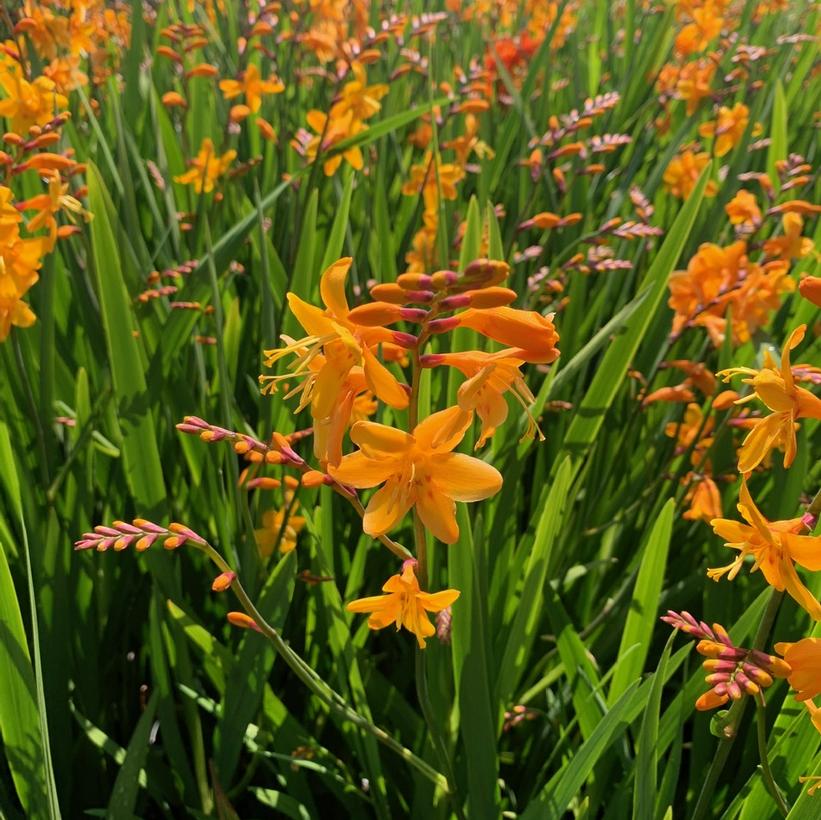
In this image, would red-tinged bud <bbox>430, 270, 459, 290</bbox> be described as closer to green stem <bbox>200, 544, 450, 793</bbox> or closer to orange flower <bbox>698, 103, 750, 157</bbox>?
green stem <bbox>200, 544, 450, 793</bbox>

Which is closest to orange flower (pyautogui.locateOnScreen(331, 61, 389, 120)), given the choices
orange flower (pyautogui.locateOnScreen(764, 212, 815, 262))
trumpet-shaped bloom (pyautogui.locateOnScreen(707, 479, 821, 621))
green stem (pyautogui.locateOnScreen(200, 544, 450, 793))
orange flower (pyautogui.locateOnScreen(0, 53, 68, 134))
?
orange flower (pyautogui.locateOnScreen(0, 53, 68, 134))

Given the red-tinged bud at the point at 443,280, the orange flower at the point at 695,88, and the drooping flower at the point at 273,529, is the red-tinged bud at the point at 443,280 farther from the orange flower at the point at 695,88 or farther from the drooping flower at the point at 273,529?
the orange flower at the point at 695,88

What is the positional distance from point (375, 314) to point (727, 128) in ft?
6.91

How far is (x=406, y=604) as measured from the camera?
0.75 meters

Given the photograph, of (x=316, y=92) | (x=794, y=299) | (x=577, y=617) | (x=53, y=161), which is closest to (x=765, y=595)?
(x=577, y=617)

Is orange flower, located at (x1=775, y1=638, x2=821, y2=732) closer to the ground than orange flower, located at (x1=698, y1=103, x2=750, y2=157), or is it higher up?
closer to the ground

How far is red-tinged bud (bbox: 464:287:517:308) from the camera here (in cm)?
68

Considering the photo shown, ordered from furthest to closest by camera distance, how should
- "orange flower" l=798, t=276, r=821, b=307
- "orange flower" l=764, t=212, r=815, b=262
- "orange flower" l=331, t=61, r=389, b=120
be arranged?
"orange flower" l=331, t=61, r=389, b=120, "orange flower" l=764, t=212, r=815, b=262, "orange flower" l=798, t=276, r=821, b=307

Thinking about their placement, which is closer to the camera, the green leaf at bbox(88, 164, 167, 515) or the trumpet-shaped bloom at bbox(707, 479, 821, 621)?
the trumpet-shaped bloom at bbox(707, 479, 821, 621)

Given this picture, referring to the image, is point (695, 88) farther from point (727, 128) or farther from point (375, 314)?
point (375, 314)

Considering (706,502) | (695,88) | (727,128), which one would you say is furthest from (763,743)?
(695,88)

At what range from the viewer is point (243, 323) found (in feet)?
5.98

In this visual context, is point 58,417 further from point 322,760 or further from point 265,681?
point 322,760

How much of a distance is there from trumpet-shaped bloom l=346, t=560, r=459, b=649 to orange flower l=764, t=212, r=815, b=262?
1289 millimetres
